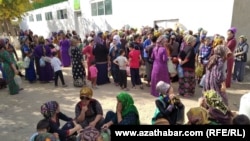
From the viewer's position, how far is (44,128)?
130 inches

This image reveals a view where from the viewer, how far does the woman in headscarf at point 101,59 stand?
812 cm

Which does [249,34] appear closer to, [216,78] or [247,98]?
[216,78]

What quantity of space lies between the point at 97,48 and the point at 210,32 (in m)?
4.64

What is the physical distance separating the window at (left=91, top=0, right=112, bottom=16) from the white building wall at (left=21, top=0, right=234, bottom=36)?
268 mm

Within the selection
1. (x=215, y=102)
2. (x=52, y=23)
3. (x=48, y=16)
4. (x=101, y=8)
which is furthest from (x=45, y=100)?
(x=48, y=16)

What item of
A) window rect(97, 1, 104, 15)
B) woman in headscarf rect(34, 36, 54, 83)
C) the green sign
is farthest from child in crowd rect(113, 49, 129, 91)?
the green sign

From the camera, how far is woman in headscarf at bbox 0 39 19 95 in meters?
7.44

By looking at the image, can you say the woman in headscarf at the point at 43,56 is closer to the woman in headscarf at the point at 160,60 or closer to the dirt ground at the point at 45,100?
the dirt ground at the point at 45,100

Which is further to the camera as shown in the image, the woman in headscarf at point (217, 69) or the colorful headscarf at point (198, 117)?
the woman in headscarf at point (217, 69)

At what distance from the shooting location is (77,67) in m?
8.30

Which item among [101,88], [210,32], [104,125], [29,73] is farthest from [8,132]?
[210,32]

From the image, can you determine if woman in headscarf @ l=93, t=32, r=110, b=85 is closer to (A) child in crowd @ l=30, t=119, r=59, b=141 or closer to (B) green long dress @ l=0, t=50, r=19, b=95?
(B) green long dress @ l=0, t=50, r=19, b=95

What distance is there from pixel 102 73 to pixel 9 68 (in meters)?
2.88

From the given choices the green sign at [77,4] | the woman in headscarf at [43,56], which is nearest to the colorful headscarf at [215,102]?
the woman in headscarf at [43,56]
